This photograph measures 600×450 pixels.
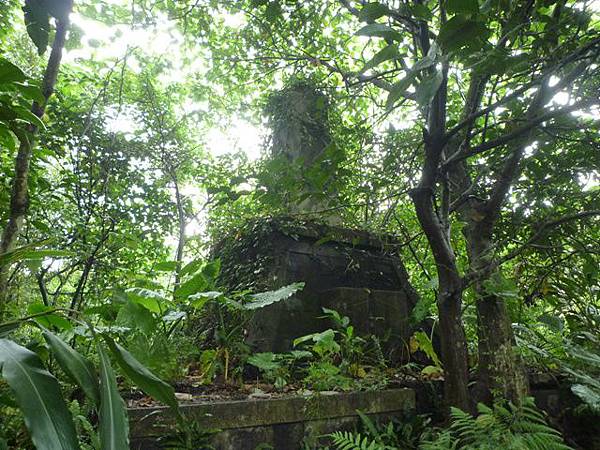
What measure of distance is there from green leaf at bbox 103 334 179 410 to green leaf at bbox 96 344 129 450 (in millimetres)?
35

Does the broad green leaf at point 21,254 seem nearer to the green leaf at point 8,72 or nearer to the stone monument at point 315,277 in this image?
the green leaf at point 8,72

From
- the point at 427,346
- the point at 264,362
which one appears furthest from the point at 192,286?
the point at 427,346

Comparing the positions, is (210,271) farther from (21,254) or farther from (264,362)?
(21,254)

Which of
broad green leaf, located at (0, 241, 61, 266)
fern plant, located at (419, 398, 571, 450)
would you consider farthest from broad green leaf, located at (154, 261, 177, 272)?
fern plant, located at (419, 398, 571, 450)

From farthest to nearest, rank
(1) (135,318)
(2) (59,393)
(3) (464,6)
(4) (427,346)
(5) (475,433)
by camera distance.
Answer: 1. (4) (427,346)
2. (1) (135,318)
3. (5) (475,433)
4. (2) (59,393)
5. (3) (464,6)

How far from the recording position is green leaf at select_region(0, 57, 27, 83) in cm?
140

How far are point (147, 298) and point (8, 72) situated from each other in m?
1.70

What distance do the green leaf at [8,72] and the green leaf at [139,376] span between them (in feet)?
3.25

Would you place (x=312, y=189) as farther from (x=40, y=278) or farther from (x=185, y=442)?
(x=40, y=278)

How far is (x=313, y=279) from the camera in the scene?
417 cm

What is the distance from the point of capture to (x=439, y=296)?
280 cm

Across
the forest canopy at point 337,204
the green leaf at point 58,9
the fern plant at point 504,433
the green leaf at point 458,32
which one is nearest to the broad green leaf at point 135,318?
the forest canopy at point 337,204

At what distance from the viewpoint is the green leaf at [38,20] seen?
0.98 metres

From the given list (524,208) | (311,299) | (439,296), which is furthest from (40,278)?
(524,208)
